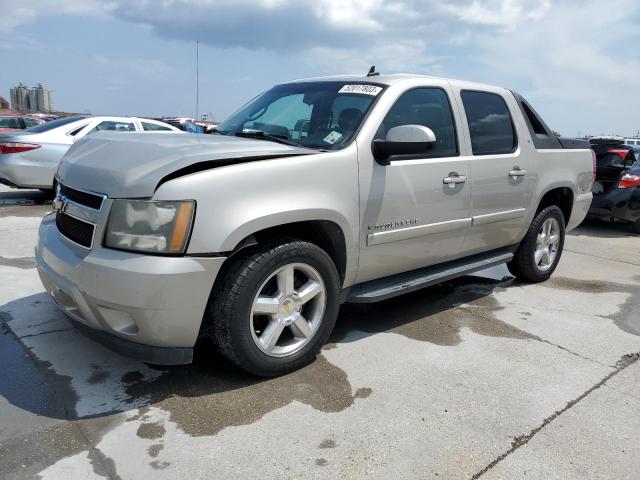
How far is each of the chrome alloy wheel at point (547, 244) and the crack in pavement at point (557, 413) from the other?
1.68 m

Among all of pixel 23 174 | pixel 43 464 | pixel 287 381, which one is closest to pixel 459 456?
pixel 287 381

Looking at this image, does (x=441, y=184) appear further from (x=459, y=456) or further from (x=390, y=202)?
(x=459, y=456)

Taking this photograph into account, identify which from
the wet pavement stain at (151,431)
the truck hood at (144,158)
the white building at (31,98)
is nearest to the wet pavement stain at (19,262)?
the truck hood at (144,158)

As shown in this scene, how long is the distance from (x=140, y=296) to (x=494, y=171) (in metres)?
2.91

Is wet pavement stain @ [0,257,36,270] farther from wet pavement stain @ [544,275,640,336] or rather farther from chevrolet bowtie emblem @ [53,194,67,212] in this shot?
wet pavement stain @ [544,275,640,336]

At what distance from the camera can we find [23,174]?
8617 mm

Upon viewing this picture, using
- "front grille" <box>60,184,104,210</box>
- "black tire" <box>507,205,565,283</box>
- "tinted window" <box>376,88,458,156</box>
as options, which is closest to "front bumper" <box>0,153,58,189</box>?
"front grille" <box>60,184,104,210</box>

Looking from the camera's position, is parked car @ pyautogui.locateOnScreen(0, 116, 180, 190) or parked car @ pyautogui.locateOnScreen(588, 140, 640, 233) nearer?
parked car @ pyautogui.locateOnScreen(588, 140, 640, 233)

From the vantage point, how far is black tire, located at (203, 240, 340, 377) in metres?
2.74

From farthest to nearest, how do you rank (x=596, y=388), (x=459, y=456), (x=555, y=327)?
(x=555, y=327) → (x=596, y=388) → (x=459, y=456)

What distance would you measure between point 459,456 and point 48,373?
2.27 m

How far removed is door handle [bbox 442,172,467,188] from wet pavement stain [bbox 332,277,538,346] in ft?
3.52

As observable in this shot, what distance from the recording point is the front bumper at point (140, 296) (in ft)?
8.25

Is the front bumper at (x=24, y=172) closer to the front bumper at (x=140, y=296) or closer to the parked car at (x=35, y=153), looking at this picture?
the parked car at (x=35, y=153)
